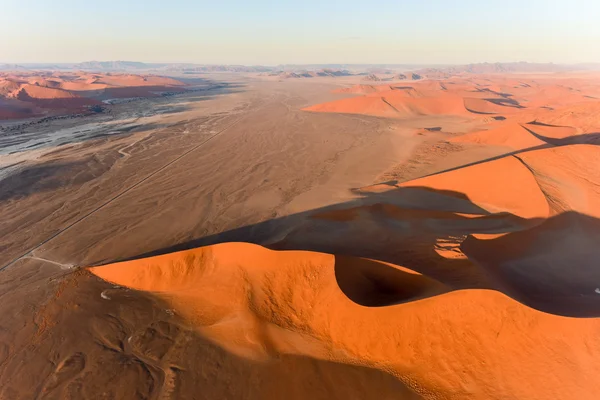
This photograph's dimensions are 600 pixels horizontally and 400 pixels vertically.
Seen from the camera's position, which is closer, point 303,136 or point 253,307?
point 253,307

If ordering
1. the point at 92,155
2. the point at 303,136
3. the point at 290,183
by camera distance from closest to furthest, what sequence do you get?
the point at 290,183 < the point at 92,155 < the point at 303,136

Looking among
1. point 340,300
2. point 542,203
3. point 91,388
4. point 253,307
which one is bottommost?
point 91,388

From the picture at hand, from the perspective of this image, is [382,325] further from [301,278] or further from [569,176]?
[569,176]

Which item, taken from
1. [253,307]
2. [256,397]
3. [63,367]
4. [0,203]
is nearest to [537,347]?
[256,397]

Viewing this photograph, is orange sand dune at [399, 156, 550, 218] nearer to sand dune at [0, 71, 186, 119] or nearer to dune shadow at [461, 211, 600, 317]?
dune shadow at [461, 211, 600, 317]

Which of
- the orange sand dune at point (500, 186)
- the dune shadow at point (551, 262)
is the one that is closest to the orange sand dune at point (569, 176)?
the orange sand dune at point (500, 186)

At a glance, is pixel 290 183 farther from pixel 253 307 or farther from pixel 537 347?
pixel 537 347
